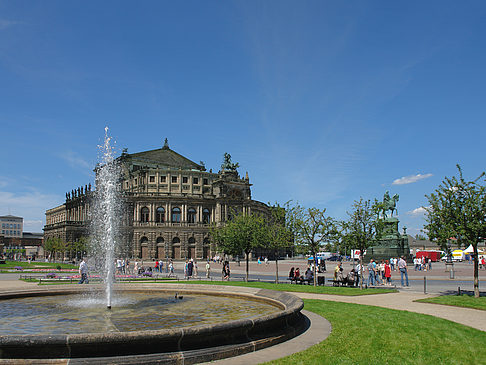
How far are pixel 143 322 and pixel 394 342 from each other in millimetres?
6822

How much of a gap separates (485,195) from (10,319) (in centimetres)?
2109

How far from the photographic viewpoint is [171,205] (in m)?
89.2

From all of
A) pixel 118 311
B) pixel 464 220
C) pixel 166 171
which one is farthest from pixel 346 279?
pixel 166 171

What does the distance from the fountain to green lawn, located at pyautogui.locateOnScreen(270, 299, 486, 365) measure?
1058 mm

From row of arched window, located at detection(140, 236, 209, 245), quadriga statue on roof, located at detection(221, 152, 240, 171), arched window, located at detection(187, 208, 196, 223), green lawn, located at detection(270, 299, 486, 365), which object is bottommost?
green lawn, located at detection(270, 299, 486, 365)

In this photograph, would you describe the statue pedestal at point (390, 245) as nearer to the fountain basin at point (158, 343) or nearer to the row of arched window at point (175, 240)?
the row of arched window at point (175, 240)

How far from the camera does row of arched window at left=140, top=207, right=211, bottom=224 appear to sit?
88.7 meters

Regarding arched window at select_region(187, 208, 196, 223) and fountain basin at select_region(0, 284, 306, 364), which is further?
arched window at select_region(187, 208, 196, 223)

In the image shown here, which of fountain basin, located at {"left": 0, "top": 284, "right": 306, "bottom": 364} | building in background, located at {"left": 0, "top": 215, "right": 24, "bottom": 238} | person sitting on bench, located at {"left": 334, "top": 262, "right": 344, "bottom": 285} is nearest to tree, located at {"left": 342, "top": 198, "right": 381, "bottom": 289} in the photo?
person sitting on bench, located at {"left": 334, "top": 262, "right": 344, "bottom": 285}

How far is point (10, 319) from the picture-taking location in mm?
12102

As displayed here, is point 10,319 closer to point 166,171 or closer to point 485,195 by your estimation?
point 485,195

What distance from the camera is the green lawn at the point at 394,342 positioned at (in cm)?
862

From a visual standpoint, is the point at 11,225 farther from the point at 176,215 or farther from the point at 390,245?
the point at 390,245

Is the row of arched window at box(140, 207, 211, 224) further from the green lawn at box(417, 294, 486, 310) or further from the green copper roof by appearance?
the green lawn at box(417, 294, 486, 310)
